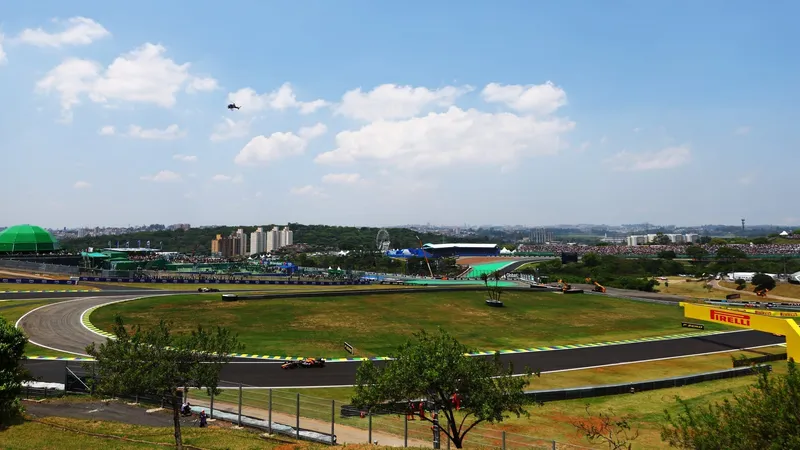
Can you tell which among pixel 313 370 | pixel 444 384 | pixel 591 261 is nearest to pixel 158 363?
pixel 444 384

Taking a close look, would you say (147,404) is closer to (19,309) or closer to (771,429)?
(771,429)

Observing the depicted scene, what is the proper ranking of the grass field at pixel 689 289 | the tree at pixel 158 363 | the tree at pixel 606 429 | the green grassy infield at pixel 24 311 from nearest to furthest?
1. the tree at pixel 158 363
2. the tree at pixel 606 429
3. the green grassy infield at pixel 24 311
4. the grass field at pixel 689 289

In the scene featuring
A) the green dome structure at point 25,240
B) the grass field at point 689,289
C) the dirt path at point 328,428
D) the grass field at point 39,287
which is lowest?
the grass field at point 689,289

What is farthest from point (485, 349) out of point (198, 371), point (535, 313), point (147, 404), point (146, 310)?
point (146, 310)

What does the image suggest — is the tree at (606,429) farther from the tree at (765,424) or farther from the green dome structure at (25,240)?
the green dome structure at (25,240)

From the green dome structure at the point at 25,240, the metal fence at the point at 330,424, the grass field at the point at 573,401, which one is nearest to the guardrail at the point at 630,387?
the grass field at the point at 573,401

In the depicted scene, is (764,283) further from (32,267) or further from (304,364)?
(32,267)

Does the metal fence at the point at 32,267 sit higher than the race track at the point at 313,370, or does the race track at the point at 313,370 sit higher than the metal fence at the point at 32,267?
the metal fence at the point at 32,267
